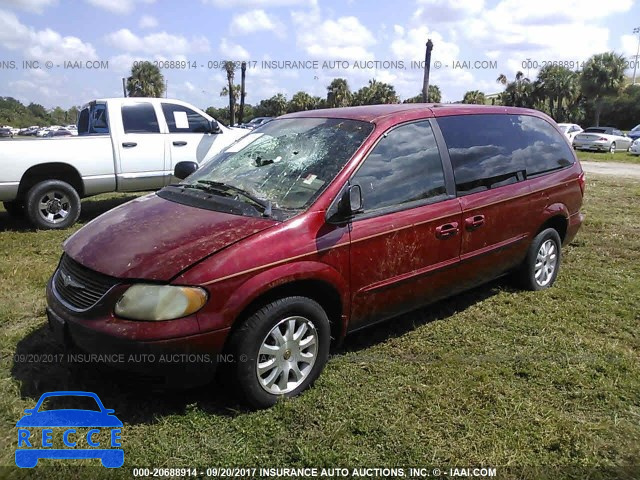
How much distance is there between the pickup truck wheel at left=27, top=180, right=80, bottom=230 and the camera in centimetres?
700

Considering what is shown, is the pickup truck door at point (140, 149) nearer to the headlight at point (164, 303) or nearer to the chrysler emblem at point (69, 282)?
the chrysler emblem at point (69, 282)

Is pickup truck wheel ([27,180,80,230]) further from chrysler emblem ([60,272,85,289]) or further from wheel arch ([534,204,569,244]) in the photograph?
wheel arch ([534,204,569,244])

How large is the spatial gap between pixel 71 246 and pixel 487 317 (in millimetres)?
3160

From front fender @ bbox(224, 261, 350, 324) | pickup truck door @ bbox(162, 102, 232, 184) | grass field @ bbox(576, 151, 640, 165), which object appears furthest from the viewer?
grass field @ bbox(576, 151, 640, 165)

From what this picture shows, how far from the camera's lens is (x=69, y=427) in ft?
9.20

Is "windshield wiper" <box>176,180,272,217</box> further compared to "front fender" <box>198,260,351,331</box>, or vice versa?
"windshield wiper" <box>176,180,272,217</box>

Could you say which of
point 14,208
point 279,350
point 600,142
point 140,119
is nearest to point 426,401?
point 279,350

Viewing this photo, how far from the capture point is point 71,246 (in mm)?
3213

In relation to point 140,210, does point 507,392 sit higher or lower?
lower

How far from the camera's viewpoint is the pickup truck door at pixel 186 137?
8.21m

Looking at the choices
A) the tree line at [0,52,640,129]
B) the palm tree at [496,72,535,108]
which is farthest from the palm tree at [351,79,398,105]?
the palm tree at [496,72,535,108]

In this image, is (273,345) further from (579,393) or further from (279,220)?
(579,393)

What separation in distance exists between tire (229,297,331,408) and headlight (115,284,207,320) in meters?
0.29

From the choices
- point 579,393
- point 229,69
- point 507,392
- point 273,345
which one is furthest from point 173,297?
point 229,69
